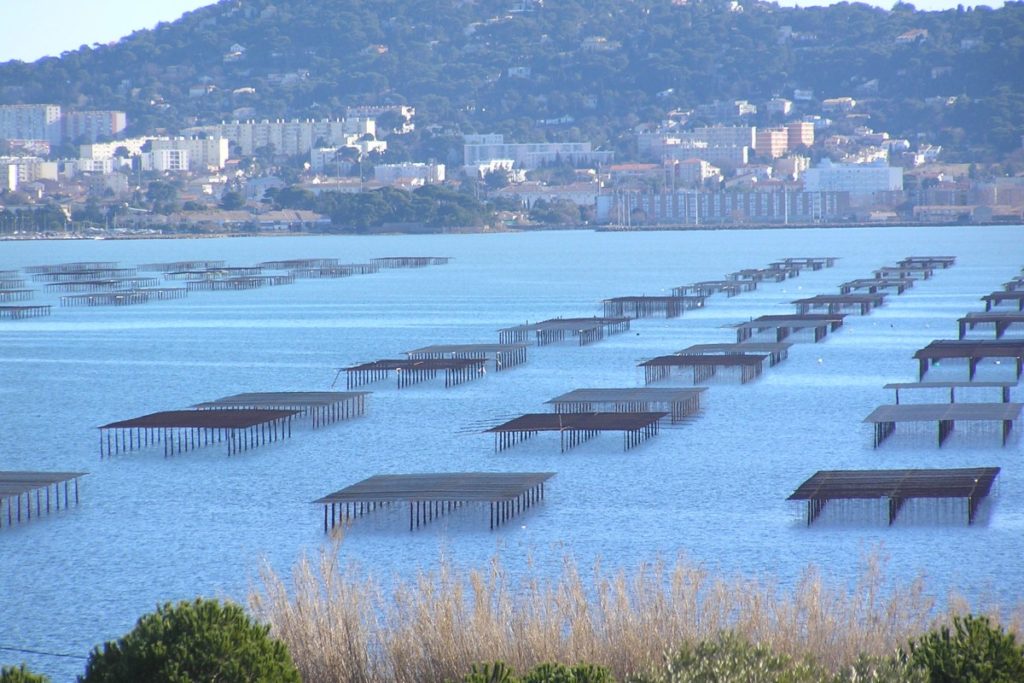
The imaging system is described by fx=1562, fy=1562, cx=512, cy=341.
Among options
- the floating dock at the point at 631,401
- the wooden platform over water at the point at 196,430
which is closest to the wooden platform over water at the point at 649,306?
the floating dock at the point at 631,401

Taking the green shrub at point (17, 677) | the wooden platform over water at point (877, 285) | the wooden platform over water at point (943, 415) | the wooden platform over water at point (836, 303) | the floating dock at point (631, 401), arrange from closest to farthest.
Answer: the green shrub at point (17, 677) < the wooden platform over water at point (943, 415) < the floating dock at point (631, 401) < the wooden platform over water at point (836, 303) < the wooden platform over water at point (877, 285)

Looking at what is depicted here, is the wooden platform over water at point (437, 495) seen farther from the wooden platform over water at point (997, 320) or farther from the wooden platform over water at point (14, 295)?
the wooden platform over water at point (14, 295)

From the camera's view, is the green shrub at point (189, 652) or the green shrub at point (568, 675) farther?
the green shrub at point (189, 652)

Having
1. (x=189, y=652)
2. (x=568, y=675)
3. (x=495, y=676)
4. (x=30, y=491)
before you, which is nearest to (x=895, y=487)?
(x=30, y=491)

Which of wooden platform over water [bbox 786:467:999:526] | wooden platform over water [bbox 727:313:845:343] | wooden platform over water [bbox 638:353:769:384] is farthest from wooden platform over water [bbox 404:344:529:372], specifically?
wooden platform over water [bbox 786:467:999:526]

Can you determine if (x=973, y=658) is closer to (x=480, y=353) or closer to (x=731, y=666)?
(x=731, y=666)
